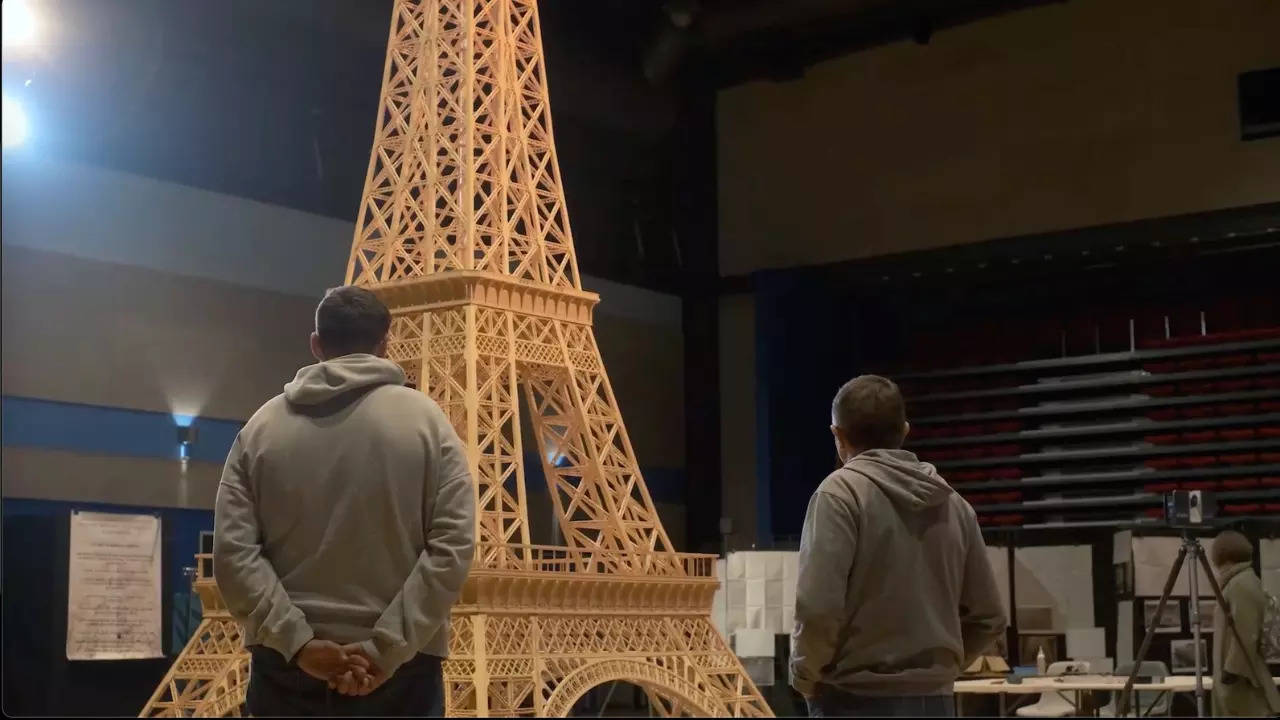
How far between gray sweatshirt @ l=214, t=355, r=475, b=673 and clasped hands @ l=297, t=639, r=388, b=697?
0.02 m

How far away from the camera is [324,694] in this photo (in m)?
2.93

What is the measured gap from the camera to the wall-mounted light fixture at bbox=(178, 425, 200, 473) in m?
8.84

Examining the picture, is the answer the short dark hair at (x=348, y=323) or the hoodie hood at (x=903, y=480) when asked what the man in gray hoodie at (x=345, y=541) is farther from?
the hoodie hood at (x=903, y=480)

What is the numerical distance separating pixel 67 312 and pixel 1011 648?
6.51m

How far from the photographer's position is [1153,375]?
10914mm

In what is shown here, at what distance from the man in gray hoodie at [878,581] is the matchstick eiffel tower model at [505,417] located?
381 cm

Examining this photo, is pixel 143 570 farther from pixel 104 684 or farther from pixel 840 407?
pixel 840 407

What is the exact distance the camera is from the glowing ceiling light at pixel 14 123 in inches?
319

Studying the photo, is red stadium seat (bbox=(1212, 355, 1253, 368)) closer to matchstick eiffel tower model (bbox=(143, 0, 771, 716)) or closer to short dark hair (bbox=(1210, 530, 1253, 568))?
matchstick eiffel tower model (bbox=(143, 0, 771, 716))

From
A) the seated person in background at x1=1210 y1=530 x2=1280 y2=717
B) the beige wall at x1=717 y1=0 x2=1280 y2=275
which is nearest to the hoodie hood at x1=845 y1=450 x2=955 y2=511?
the seated person in background at x1=1210 y1=530 x2=1280 y2=717

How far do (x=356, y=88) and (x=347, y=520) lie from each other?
776 centimetres

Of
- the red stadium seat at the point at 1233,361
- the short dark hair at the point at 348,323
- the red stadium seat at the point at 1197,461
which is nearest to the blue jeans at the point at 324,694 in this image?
the short dark hair at the point at 348,323

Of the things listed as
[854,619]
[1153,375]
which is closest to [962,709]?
[1153,375]

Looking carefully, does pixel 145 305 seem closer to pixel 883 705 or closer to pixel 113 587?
pixel 113 587
